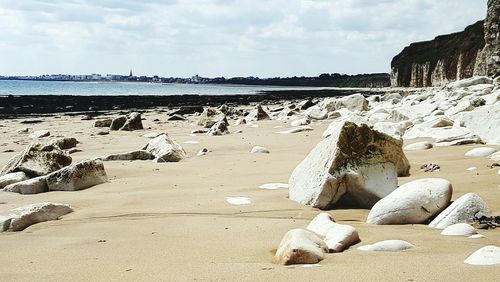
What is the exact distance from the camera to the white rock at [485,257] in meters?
2.36

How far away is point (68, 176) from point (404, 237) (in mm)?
3712

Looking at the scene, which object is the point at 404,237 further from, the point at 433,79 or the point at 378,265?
the point at 433,79

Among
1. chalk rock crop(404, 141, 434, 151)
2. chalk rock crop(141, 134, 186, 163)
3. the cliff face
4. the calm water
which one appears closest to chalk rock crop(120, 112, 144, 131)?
chalk rock crop(141, 134, 186, 163)

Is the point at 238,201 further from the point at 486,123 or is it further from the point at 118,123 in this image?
the point at 118,123

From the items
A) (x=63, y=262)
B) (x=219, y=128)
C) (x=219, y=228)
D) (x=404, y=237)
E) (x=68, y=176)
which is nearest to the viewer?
(x=63, y=262)

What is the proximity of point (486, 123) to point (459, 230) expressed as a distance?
4079 millimetres

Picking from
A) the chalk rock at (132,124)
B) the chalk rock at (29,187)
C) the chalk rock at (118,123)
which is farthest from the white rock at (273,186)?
the chalk rock at (118,123)

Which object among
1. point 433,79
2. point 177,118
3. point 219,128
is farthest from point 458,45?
point 219,128

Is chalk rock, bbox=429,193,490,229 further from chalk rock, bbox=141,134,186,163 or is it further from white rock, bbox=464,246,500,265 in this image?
chalk rock, bbox=141,134,186,163

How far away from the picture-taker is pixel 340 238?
298 centimetres

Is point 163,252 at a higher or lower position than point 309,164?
lower

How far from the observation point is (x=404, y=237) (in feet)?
10.2

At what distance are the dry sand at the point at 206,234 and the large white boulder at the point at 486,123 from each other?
43 cm

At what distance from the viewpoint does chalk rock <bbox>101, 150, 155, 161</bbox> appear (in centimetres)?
744
